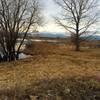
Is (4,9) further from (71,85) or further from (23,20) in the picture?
(71,85)

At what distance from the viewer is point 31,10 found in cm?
2345

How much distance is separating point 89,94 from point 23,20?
56.4 feet

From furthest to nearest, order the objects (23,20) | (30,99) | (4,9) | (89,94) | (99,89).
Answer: (23,20), (4,9), (99,89), (89,94), (30,99)

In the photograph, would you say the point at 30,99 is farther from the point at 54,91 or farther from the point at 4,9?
the point at 4,9

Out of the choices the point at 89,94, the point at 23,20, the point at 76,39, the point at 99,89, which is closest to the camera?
the point at 89,94

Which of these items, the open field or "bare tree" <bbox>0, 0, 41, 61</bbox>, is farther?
"bare tree" <bbox>0, 0, 41, 61</bbox>

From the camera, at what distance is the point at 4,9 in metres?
22.0

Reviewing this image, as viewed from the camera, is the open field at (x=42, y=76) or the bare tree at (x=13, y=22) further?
the bare tree at (x=13, y=22)

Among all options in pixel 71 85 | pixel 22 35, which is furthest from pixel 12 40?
pixel 71 85

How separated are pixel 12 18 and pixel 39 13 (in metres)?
2.91

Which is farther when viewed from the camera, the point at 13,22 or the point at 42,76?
the point at 13,22

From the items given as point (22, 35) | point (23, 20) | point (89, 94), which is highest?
point (23, 20)

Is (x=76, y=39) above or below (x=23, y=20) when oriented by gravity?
below

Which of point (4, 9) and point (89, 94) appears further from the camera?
point (4, 9)
